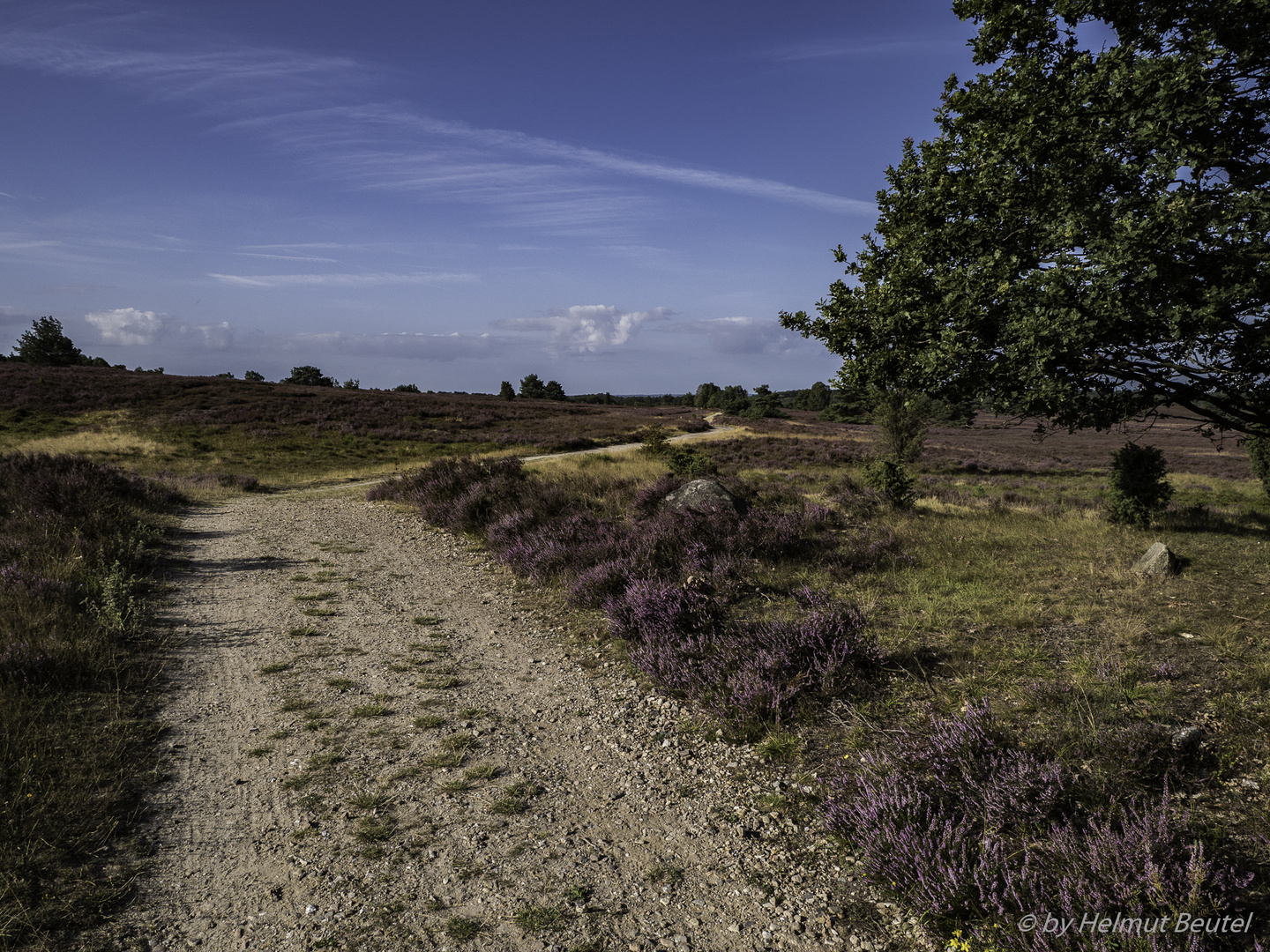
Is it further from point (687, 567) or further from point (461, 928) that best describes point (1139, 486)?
point (461, 928)

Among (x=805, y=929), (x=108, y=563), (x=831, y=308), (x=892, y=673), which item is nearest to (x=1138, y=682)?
(x=892, y=673)

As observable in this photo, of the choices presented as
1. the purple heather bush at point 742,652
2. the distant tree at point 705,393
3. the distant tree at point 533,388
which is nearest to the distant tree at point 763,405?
the distant tree at point 705,393

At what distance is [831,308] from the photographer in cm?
1127

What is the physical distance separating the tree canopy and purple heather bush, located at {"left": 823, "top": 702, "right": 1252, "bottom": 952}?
5508mm

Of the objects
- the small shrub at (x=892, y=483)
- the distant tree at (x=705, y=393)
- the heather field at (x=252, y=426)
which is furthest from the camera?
the distant tree at (x=705, y=393)

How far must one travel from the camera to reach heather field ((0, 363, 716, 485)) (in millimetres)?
25453

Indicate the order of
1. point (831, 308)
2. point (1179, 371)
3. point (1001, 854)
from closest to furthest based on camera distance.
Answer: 1. point (1001, 854)
2. point (1179, 371)
3. point (831, 308)

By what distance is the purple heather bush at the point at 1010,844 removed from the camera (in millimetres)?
2697

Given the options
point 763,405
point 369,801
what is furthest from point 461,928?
point 763,405

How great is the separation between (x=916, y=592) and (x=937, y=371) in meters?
3.31

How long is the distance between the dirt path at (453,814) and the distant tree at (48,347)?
70.5 m

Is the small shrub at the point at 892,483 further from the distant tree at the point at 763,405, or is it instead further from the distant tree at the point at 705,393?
the distant tree at the point at 705,393

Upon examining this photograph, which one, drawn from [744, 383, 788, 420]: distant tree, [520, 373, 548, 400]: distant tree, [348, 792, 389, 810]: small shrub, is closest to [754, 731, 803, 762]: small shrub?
[348, 792, 389, 810]: small shrub

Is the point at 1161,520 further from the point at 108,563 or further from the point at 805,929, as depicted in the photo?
the point at 108,563
